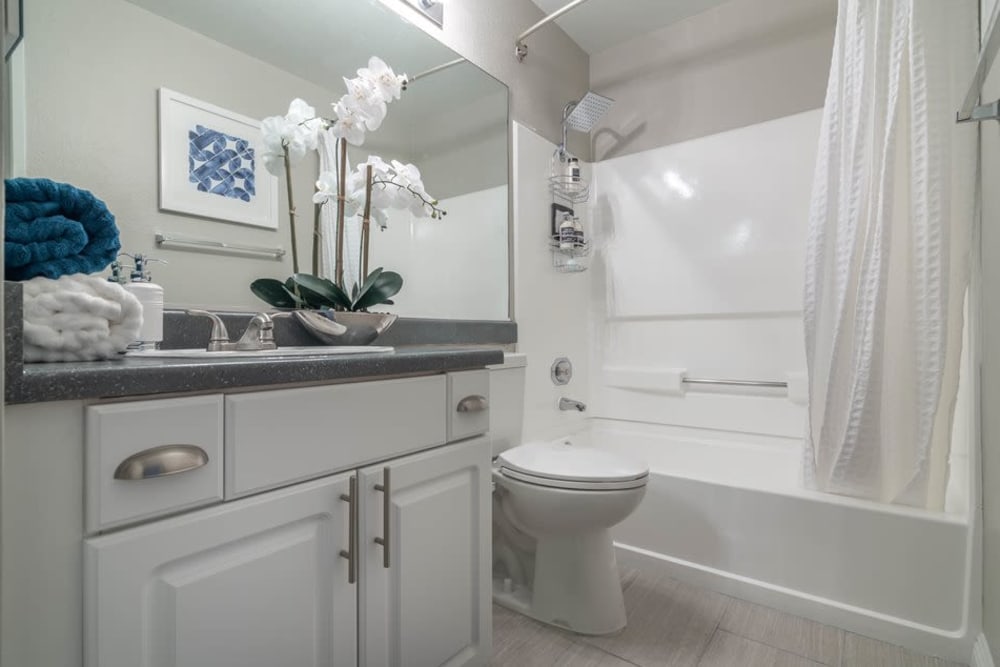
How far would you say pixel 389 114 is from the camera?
160 centimetres

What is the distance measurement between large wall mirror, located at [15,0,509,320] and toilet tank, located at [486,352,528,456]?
31 cm

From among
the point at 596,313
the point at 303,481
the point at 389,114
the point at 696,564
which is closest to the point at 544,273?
the point at 596,313

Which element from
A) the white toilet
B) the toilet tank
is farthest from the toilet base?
the toilet tank

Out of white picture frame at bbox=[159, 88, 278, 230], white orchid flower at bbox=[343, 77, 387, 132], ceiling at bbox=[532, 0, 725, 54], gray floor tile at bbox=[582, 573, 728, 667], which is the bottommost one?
gray floor tile at bbox=[582, 573, 728, 667]

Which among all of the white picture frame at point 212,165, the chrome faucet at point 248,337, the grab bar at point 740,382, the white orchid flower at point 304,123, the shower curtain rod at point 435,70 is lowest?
the grab bar at point 740,382

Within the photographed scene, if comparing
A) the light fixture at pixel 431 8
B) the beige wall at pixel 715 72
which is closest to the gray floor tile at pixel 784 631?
the beige wall at pixel 715 72

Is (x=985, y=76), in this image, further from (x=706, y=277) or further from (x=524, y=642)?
(x=524, y=642)

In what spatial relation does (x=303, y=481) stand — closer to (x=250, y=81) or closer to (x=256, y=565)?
(x=256, y=565)

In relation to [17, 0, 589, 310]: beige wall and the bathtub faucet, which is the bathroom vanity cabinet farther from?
the bathtub faucet

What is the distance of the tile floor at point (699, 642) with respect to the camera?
4.23 ft

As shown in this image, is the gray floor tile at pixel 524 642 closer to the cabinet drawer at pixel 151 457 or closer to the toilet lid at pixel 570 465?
the toilet lid at pixel 570 465

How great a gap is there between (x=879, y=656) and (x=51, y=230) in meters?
1.99

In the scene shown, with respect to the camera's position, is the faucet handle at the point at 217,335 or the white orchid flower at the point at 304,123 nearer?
the faucet handle at the point at 217,335

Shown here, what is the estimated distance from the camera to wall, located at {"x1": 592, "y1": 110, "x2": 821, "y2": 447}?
1.99 metres
